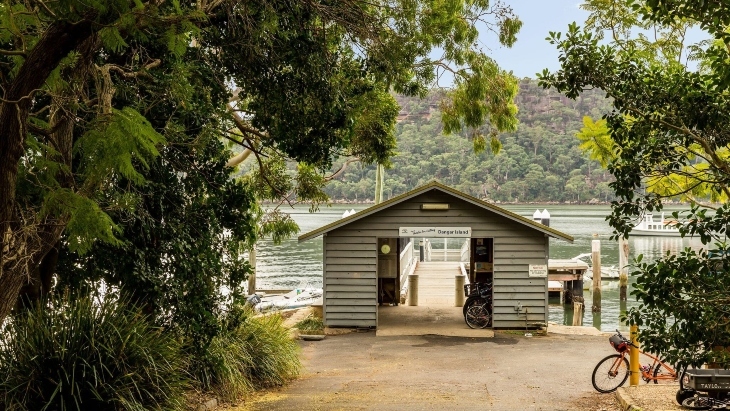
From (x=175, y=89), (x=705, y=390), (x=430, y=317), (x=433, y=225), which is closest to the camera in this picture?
(x=705, y=390)

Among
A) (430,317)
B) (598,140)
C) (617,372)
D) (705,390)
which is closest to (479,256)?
(430,317)

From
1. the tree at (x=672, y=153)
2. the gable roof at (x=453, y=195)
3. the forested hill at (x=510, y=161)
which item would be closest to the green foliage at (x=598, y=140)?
the gable roof at (x=453, y=195)

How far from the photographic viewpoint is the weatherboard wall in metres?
17.0

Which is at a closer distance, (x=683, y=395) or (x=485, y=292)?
(x=683, y=395)

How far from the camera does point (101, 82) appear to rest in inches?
298

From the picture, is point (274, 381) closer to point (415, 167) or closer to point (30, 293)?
point (30, 293)

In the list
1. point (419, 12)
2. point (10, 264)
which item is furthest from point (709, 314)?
point (419, 12)

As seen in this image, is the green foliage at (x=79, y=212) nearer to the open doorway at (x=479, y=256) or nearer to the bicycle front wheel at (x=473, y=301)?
the bicycle front wheel at (x=473, y=301)

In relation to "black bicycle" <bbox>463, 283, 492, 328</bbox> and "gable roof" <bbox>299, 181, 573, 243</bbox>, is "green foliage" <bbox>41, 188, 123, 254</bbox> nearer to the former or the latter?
"gable roof" <bbox>299, 181, 573, 243</bbox>

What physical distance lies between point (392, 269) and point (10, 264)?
14622 mm

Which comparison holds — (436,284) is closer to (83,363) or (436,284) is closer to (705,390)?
(705,390)

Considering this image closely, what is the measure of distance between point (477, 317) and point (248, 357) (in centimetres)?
753

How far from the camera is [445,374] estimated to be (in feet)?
40.3

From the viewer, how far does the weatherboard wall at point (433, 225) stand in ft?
55.8
